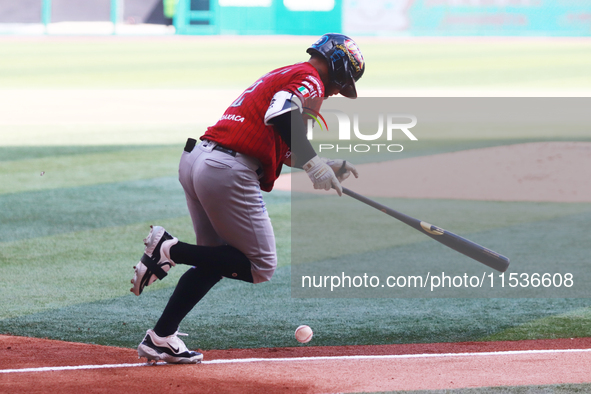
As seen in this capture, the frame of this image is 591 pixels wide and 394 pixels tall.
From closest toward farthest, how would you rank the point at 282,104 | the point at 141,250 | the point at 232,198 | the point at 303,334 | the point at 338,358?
the point at 282,104, the point at 232,198, the point at 338,358, the point at 303,334, the point at 141,250

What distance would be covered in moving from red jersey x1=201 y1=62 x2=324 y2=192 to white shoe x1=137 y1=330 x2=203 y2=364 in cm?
106

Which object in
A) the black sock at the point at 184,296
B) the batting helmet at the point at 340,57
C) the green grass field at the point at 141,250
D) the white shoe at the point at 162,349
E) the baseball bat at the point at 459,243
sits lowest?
the green grass field at the point at 141,250

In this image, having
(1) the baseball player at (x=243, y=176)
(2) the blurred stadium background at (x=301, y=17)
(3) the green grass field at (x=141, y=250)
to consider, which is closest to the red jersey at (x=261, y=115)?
(1) the baseball player at (x=243, y=176)

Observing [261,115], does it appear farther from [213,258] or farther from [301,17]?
[301,17]

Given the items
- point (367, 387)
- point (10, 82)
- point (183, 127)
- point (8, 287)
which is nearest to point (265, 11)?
point (10, 82)

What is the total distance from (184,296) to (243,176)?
0.75 m

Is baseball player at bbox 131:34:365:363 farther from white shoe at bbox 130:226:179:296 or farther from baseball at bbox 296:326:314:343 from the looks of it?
baseball at bbox 296:326:314:343

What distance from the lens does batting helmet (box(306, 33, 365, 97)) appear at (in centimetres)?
385

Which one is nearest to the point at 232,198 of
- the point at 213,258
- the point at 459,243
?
the point at 213,258

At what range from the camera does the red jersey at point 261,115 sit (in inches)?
144

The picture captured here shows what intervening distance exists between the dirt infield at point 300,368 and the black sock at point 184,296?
214 mm

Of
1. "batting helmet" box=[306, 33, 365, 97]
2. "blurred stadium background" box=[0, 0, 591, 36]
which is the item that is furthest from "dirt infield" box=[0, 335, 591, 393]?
"blurred stadium background" box=[0, 0, 591, 36]

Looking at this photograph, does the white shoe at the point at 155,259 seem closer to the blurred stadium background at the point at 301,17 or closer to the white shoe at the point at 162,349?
the white shoe at the point at 162,349

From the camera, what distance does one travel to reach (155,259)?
3801 millimetres
